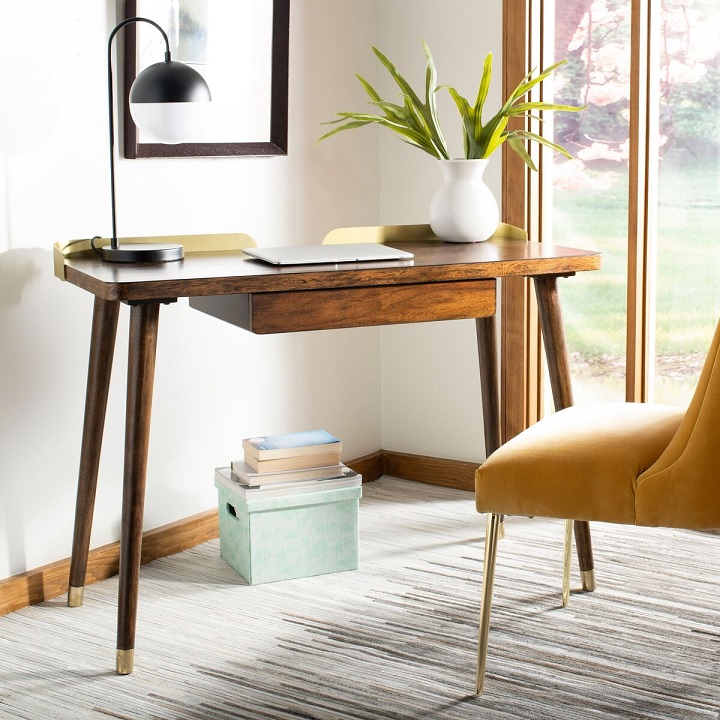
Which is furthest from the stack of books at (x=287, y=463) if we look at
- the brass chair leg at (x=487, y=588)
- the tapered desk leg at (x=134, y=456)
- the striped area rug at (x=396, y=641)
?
the brass chair leg at (x=487, y=588)

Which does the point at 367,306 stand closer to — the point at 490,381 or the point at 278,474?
the point at 278,474

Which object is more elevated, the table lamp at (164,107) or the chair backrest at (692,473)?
the table lamp at (164,107)

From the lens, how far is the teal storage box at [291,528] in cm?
251

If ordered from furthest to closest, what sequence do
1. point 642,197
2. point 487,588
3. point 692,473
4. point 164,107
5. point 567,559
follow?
point 642,197 < point 567,559 < point 164,107 < point 487,588 < point 692,473

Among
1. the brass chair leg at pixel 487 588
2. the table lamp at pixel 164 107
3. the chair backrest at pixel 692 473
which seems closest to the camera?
the chair backrest at pixel 692 473

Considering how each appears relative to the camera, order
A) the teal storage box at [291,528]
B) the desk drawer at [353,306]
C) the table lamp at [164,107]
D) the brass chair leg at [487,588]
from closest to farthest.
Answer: the brass chair leg at [487,588], the desk drawer at [353,306], the table lamp at [164,107], the teal storage box at [291,528]

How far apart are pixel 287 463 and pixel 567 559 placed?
657 mm

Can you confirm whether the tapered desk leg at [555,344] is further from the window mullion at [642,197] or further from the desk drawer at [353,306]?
the window mullion at [642,197]

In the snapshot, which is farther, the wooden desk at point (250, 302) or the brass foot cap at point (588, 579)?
the brass foot cap at point (588, 579)

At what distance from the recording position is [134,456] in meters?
2.02

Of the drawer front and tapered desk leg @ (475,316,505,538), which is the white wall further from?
the drawer front

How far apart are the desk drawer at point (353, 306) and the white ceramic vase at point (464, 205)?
383 mm

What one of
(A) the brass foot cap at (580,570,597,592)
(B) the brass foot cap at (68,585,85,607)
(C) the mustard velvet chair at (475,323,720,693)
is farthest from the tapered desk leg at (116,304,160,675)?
(A) the brass foot cap at (580,570,597,592)

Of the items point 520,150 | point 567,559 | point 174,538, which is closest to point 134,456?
point 174,538
